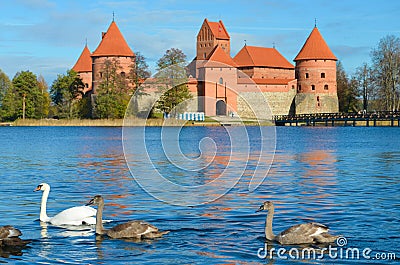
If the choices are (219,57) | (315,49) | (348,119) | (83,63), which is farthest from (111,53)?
(348,119)

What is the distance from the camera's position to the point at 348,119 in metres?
59.0

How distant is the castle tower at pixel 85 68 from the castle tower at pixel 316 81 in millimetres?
25152

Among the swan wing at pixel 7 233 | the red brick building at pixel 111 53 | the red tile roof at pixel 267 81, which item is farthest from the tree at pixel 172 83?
the swan wing at pixel 7 233

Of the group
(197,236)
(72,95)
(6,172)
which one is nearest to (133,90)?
(72,95)

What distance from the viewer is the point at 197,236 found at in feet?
28.0

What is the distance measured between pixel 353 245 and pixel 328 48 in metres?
69.3

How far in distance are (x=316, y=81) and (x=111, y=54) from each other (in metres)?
21.9

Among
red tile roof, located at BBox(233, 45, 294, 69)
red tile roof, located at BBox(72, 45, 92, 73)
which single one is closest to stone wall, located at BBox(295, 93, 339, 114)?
red tile roof, located at BBox(233, 45, 294, 69)

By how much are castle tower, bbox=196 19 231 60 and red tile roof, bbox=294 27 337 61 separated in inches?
530

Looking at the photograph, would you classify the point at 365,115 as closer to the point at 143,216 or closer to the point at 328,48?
the point at 328,48

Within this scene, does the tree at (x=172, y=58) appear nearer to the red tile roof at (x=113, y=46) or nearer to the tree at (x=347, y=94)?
the red tile roof at (x=113, y=46)

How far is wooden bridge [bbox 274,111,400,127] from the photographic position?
185 ft

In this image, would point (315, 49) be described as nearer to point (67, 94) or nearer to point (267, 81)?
point (267, 81)

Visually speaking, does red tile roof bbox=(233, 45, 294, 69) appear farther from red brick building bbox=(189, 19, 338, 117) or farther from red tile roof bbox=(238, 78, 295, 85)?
red tile roof bbox=(238, 78, 295, 85)
